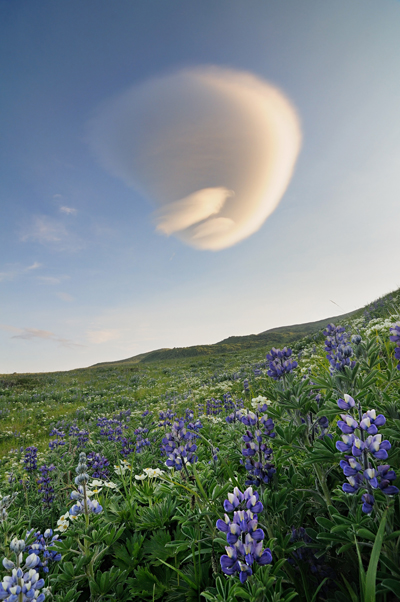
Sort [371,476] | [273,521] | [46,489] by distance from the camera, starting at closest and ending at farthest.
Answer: [371,476], [273,521], [46,489]

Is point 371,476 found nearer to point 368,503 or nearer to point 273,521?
point 368,503

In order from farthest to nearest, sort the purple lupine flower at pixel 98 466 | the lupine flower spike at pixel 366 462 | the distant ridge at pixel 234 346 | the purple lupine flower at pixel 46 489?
1. the distant ridge at pixel 234 346
2. the purple lupine flower at pixel 98 466
3. the purple lupine flower at pixel 46 489
4. the lupine flower spike at pixel 366 462

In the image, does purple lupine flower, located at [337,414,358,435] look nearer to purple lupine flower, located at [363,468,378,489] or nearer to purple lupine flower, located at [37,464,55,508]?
purple lupine flower, located at [363,468,378,489]

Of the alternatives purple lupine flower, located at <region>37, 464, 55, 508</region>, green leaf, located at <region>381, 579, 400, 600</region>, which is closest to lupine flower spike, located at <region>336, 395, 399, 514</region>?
green leaf, located at <region>381, 579, 400, 600</region>

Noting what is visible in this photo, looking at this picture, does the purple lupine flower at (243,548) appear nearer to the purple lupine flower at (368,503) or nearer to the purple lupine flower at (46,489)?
the purple lupine flower at (368,503)

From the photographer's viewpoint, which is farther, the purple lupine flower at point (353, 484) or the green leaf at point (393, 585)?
the purple lupine flower at point (353, 484)

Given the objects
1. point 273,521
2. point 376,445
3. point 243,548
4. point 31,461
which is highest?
point 376,445

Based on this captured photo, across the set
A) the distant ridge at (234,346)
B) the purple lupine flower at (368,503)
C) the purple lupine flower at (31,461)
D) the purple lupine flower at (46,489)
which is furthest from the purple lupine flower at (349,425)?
the distant ridge at (234,346)

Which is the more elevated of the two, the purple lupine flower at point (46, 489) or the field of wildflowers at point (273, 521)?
the field of wildflowers at point (273, 521)

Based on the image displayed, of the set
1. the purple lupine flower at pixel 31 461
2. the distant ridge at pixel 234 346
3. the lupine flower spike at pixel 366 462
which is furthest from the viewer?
the distant ridge at pixel 234 346

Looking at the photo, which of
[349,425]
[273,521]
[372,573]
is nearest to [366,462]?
[349,425]

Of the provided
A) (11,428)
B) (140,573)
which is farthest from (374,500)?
(11,428)

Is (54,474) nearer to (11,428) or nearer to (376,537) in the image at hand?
(376,537)

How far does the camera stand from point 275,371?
2.24 metres
